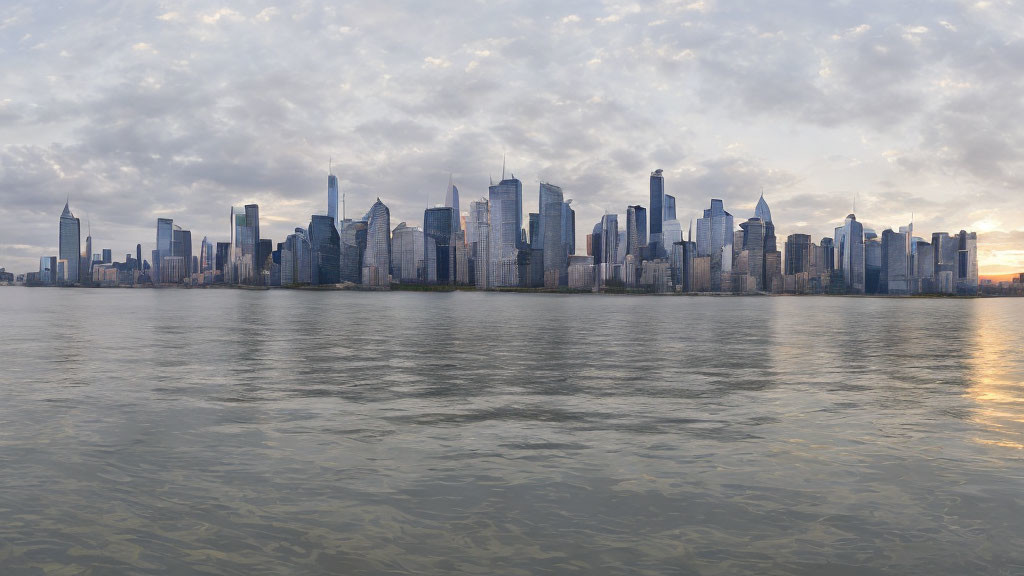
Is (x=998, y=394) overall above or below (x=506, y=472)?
below

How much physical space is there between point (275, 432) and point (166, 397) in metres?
13.1

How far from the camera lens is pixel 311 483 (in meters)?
21.9

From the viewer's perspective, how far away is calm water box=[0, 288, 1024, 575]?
53.8ft

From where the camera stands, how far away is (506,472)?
2306cm

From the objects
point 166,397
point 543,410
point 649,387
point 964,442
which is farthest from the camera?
point 649,387

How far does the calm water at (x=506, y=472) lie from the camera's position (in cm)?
1641

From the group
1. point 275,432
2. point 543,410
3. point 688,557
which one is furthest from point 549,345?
point 688,557

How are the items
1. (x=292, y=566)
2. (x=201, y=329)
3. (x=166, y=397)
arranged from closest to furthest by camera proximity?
1. (x=292, y=566)
2. (x=166, y=397)
3. (x=201, y=329)

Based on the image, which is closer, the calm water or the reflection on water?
the calm water

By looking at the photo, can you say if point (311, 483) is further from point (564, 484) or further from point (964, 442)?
point (964, 442)

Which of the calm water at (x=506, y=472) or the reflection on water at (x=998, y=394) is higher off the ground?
the calm water at (x=506, y=472)

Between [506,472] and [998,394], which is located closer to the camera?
[506,472]

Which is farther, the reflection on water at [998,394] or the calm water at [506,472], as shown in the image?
the reflection on water at [998,394]

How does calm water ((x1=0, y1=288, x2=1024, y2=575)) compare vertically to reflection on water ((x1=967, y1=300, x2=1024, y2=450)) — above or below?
above
